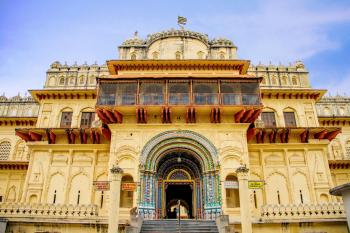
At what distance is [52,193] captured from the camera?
2011cm

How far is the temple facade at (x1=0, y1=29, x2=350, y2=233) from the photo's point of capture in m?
15.8

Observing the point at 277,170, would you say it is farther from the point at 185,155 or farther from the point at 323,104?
the point at 323,104

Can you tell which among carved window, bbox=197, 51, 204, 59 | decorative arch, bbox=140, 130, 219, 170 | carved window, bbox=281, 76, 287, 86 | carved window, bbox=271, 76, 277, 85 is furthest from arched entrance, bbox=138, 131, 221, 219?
carved window, bbox=281, 76, 287, 86

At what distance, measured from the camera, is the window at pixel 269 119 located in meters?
24.0

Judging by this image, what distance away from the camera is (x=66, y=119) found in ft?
79.4

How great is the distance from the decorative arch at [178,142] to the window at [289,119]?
29.4ft

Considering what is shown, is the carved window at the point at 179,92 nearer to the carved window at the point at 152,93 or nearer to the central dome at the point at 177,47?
the carved window at the point at 152,93

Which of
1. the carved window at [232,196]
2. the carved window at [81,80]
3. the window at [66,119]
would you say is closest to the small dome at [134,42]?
the carved window at [81,80]

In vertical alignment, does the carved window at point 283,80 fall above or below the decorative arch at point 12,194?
above

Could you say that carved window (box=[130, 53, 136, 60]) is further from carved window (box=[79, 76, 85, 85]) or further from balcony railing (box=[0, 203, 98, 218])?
balcony railing (box=[0, 203, 98, 218])

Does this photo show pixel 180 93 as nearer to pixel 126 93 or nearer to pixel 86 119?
pixel 126 93

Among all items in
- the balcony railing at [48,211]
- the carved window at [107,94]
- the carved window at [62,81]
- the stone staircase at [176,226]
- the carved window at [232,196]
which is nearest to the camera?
the stone staircase at [176,226]

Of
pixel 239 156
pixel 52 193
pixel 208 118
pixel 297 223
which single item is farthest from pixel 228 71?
pixel 52 193

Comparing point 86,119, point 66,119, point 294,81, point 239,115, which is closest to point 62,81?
point 66,119
